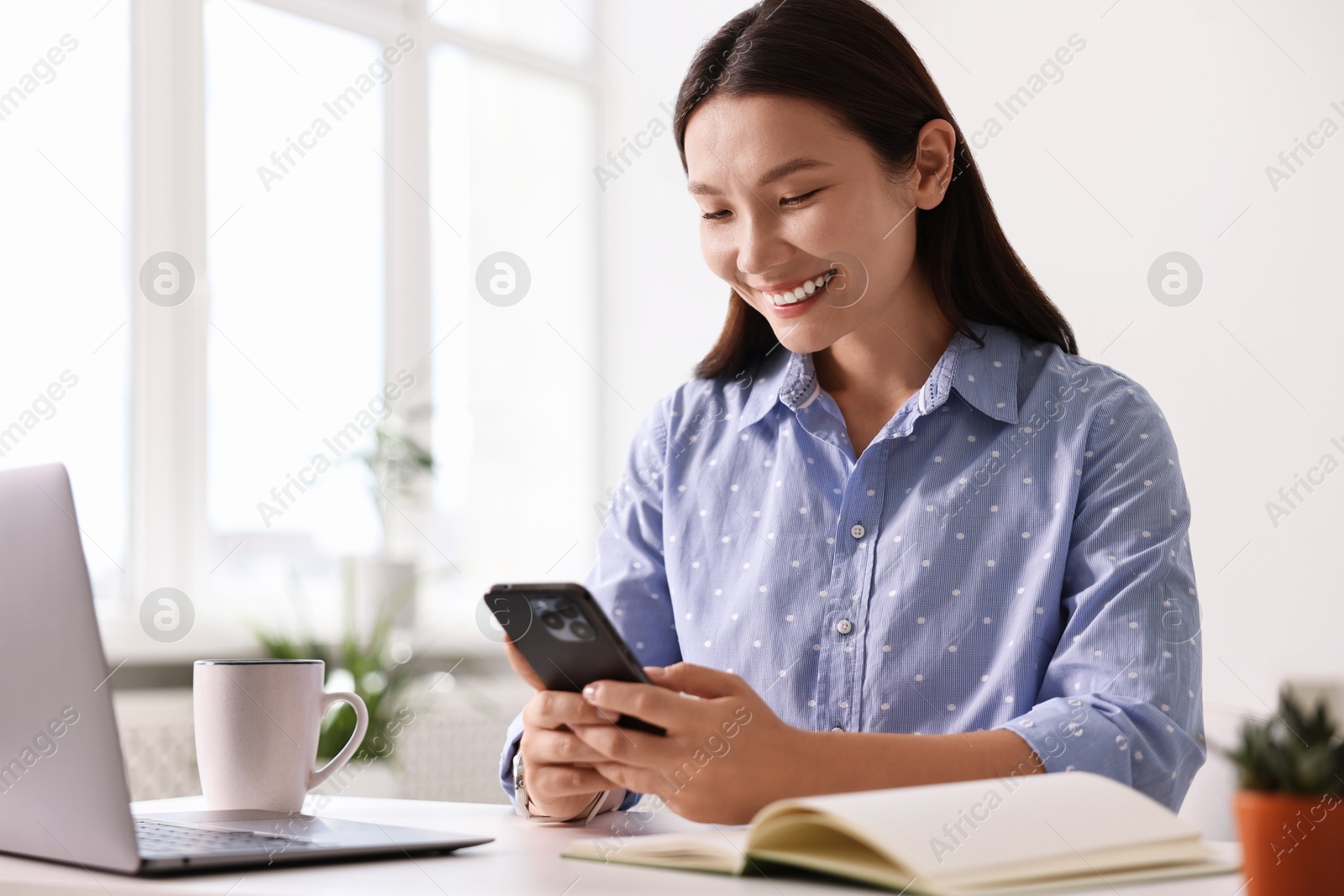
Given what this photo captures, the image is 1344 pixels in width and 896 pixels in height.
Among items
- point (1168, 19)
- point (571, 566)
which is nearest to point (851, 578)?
point (1168, 19)

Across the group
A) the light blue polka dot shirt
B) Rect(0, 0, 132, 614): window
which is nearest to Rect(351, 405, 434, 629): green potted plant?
Rect(0, 0, 132, 614): window

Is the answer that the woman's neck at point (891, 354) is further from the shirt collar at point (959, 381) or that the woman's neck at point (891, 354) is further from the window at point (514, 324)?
the window at point (514, 324)

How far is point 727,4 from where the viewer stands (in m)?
4.27

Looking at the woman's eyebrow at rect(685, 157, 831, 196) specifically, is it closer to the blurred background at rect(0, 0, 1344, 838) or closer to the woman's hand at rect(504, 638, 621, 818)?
the woman's hand at rect(504, 638, 621, 818)

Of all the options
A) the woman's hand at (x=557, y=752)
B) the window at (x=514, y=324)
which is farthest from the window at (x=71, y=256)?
the woman's hand at (x=557, y=752)

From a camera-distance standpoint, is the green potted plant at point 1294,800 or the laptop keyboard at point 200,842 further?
the laptop keyboard at point 200,842

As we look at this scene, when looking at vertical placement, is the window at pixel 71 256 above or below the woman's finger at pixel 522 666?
above

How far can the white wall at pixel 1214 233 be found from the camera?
2.83 metres

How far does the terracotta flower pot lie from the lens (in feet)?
1.91

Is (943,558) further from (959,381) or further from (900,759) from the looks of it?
(900,759)

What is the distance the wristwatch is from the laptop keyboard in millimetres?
307

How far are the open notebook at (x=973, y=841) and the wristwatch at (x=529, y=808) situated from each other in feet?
1.06

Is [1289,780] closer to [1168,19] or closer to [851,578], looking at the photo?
[851,578]

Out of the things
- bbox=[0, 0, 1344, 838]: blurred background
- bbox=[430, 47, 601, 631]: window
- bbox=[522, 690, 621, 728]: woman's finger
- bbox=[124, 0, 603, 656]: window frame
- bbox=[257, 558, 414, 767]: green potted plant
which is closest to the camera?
bbox=[522, 690, 621, 728]: woman's finger
